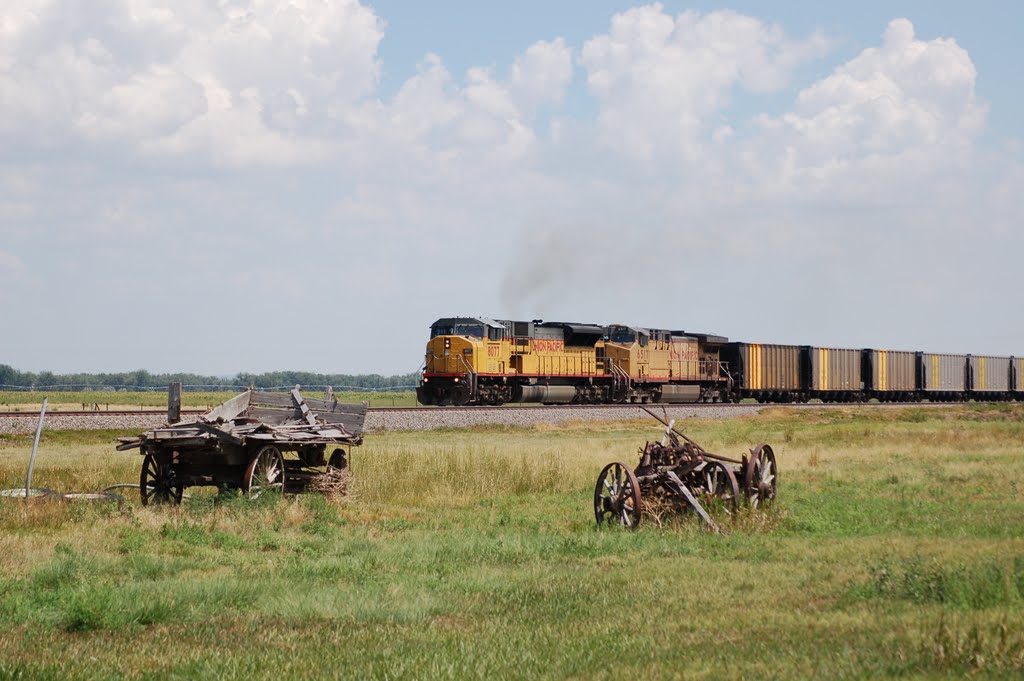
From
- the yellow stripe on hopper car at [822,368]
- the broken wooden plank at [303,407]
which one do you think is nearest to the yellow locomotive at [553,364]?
the yellow stripe on hopper car at [822,368]

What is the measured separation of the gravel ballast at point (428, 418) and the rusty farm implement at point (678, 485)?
807 inches

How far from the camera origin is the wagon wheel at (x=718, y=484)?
13875mm

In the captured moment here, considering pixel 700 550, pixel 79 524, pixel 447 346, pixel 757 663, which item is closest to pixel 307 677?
pixel 757 663

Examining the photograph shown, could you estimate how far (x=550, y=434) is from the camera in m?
35.6

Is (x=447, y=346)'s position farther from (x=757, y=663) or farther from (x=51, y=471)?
(x=757, y=663)

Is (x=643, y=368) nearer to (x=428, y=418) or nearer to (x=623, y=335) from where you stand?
(x=623, y=335)

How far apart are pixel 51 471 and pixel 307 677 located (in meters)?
15.4

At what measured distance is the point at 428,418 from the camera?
120 feet

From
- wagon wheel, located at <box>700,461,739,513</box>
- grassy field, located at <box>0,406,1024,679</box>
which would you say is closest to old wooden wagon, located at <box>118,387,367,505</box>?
grassy field, located at <box>0,406,1024,679</box>

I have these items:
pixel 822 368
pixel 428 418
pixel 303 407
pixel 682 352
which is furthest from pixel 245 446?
pixel 822 368

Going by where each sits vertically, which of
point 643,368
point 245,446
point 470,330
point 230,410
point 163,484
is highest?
point 470,330

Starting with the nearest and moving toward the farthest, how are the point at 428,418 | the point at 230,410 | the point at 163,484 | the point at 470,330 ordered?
the point at 163,484 → the point at 230,410 → the point at 428,418 → the point at 470,330

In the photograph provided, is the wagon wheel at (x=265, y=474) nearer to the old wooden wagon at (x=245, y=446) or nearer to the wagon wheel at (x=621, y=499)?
the old wooden wagon at (x=245, y=446)

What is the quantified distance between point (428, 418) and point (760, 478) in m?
23.0
